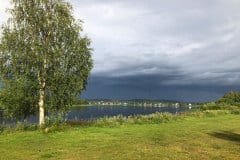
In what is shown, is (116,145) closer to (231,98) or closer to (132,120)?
(132,120)

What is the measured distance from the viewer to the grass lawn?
26.3 meters

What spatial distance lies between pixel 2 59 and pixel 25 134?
1244 centimetres

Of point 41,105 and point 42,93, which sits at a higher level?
point 42,93

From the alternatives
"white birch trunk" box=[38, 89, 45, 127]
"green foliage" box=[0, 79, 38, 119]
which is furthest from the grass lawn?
"green foliage" box=[0, 79, 38, 119]

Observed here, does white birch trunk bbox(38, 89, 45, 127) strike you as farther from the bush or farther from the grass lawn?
the grass lawn

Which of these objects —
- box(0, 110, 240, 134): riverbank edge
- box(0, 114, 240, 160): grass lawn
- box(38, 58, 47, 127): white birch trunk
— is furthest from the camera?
box(38, 58, 47, 127): white birch trunk

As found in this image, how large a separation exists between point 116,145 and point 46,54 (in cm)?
1993

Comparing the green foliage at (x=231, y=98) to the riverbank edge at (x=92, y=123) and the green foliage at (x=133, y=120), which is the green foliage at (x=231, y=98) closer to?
the riverbank edge at (x=92, y=123)

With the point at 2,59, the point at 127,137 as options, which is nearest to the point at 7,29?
the point at 2,59

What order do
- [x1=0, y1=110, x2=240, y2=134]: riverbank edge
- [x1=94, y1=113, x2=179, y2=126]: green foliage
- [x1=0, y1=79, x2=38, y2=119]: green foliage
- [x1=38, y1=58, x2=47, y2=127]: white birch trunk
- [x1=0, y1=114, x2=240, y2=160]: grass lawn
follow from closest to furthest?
[x1=0, y1=114, x2=240, y2=160]: grass lawn
[x1=0, y1=110, x2=240, y2=134]: riverbank edge
[x1=0, y1=79, x2=38, y2=119]: green foliage
[x1=38, y1=58, x2=47, y2=127]: white birch trunk
[x1=94, y1=113, x2=179, y2=126]: green foliage

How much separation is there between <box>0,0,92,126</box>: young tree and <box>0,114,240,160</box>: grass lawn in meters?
8.00

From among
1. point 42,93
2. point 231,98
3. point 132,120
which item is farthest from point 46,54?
point 231,98

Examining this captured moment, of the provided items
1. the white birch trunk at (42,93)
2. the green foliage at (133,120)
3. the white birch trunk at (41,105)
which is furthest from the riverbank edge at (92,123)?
the white birch trunk at (42,93)

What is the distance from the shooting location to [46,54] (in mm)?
47719
